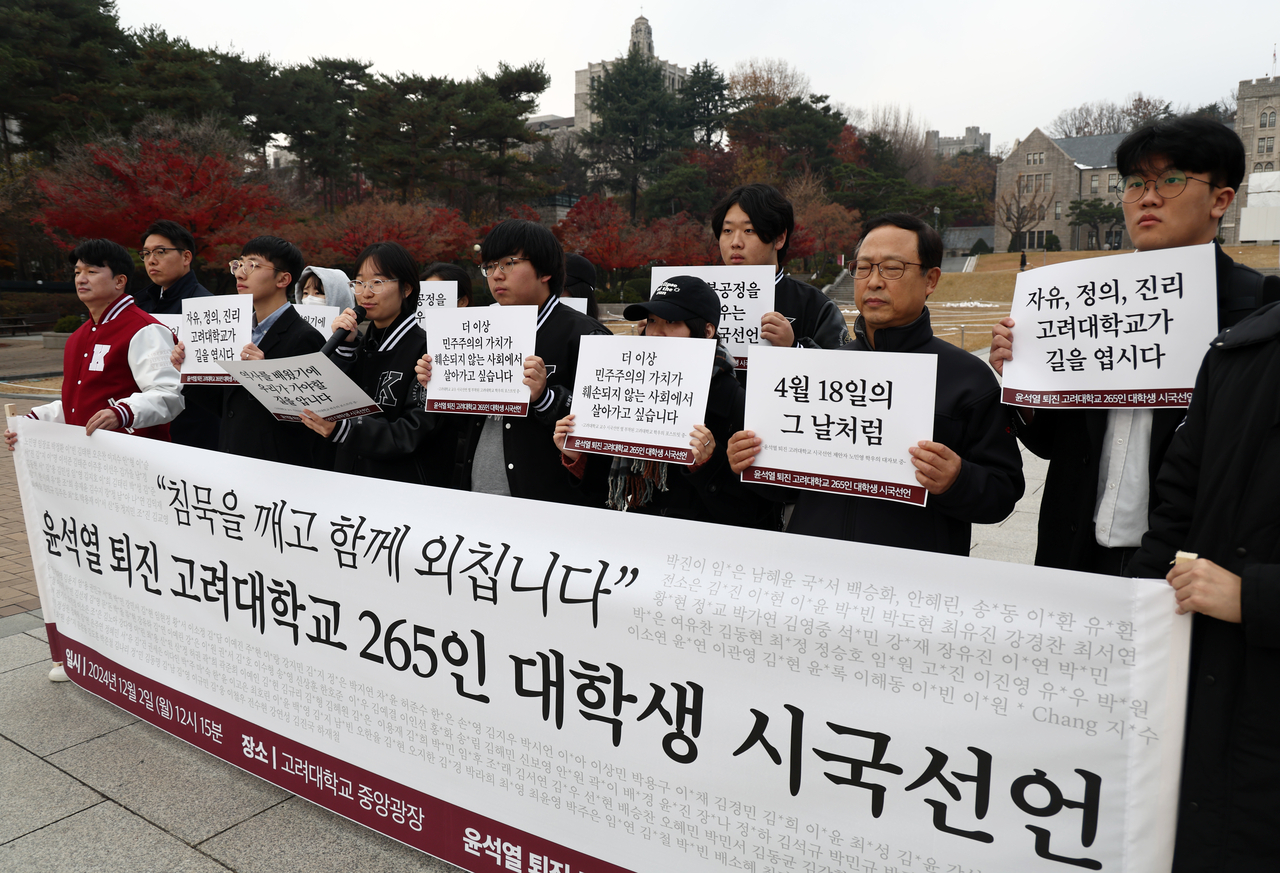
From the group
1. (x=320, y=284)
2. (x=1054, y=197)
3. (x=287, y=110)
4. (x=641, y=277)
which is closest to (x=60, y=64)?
(x=287, y=110)

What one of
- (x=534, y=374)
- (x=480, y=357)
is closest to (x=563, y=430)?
(x=534, y=374)

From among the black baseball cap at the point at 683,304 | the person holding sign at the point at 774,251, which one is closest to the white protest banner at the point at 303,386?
the black baseball cap at the point at 683,304

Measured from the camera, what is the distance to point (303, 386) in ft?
9.51

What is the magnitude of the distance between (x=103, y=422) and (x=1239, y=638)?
145 inches

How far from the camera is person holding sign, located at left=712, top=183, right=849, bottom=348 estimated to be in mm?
3064

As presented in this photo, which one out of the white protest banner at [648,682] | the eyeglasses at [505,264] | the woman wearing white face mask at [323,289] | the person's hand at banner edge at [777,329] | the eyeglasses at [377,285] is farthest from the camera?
the woman wearing white face mask at [323,289]

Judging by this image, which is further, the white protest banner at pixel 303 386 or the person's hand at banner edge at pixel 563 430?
the white protest banner at pixel 303 386

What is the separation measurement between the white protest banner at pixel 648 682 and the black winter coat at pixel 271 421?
19.7 inches

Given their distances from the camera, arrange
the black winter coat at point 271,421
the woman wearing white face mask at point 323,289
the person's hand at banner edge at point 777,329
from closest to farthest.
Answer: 1. the person's hand at banner edge at point 777,329
2. the black winter coat at point 271,421
3. the woman wearing white face mask at point 323,289

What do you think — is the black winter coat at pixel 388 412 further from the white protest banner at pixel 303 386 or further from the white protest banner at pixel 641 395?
the white protest banner at pixel 641 395

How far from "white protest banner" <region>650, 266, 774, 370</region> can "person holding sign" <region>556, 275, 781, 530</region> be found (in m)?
0.29

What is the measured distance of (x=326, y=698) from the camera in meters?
2.55

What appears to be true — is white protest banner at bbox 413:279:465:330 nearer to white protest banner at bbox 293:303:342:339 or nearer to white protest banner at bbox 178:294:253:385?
white protest banner at bbox 293:303:342:339

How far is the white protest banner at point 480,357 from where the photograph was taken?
2.72m
